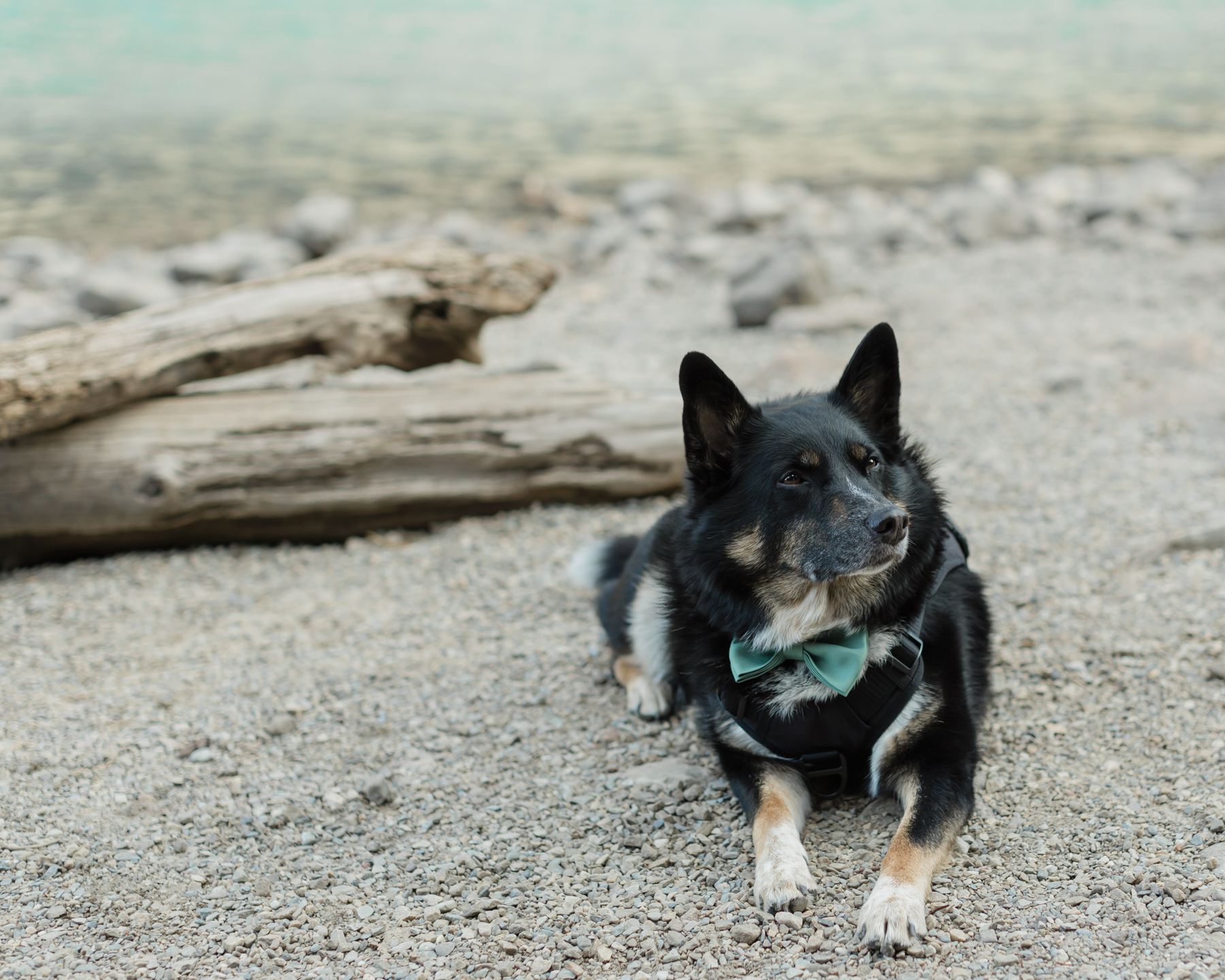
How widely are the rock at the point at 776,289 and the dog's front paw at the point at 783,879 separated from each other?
661 cm

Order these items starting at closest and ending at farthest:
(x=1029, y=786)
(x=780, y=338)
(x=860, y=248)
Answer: (x=1029, y=786), (x=780, y=338), (x=860, y=248)

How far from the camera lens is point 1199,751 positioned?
3.34 metres

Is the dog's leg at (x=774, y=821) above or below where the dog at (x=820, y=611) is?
below

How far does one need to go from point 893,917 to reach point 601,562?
2.23m

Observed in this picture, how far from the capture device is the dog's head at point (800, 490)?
2959mm

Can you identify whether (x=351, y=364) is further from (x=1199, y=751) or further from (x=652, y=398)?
(x=1199, y=751)

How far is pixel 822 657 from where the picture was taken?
309 cm

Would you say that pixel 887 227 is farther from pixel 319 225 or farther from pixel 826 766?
pixel 826 766

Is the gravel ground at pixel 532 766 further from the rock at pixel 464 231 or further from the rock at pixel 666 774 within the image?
the rock at pixel 464 231

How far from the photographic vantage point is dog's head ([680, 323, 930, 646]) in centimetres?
296

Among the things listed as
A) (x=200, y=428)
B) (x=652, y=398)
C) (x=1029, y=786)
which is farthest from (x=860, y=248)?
(x=1029, y=786)

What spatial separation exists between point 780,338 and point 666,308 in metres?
1.83

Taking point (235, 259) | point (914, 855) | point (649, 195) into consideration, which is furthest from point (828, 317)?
point (235, 259)

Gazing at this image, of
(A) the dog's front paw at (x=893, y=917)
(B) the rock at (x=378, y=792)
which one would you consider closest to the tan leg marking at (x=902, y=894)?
(A) the dog's front paw at (x=893, y=917)
